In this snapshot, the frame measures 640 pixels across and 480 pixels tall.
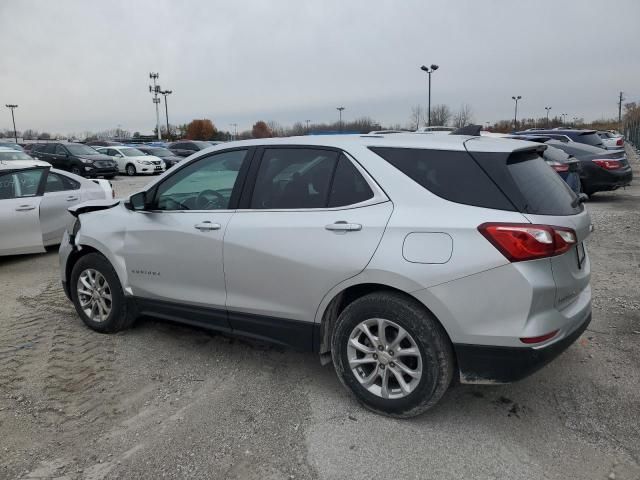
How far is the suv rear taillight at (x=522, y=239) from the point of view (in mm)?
2775

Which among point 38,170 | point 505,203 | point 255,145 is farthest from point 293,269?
point 38,170

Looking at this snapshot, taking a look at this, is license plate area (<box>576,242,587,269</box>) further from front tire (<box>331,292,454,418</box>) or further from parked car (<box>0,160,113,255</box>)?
parked car (<box>0,160,113,255</box>)

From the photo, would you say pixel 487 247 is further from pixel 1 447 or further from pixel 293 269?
pixel 1 447

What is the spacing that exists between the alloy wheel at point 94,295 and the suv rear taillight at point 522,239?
129 inches

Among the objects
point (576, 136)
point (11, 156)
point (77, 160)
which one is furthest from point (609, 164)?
point (77, 160)

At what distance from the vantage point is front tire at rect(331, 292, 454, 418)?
118 inches

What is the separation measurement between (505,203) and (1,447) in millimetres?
3172

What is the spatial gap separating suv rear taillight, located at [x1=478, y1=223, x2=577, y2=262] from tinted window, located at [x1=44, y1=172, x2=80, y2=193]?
7.05m

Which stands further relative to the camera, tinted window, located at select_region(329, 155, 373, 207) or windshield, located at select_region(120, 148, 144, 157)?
windshield, located at select_region(120, 148, 144, 157)

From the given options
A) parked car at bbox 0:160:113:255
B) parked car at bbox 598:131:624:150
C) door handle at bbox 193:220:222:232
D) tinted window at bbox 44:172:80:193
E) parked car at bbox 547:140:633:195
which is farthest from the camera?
parked car at bbox 598:131:624:150

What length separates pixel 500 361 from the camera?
288 cm

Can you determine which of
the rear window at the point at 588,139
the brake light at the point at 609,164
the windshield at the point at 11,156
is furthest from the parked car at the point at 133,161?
the brake light at the point at 609,164

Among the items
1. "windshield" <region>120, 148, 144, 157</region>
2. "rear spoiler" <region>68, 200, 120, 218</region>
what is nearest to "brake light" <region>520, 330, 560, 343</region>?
"rear spoiler" <region>68, 200, 120, 218</region>

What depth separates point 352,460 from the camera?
113 inches
